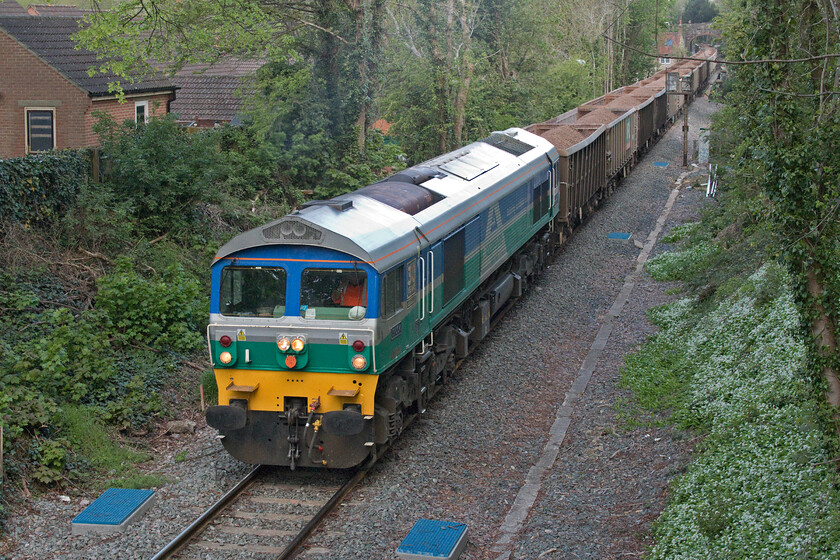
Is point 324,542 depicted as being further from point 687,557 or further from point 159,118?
point 159,118

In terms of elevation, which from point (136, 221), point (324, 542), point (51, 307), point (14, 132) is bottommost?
point (324, 542)

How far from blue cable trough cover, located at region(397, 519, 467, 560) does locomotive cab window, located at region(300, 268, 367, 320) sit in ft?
7.52

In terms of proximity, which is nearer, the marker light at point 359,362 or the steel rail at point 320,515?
the steel rail at point 320,515

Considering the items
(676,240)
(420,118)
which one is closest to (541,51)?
(420,118)

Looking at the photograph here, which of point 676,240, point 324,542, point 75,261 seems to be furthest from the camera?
point 676,240

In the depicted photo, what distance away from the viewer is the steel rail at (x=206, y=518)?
7.95 m

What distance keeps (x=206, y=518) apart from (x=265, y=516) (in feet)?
2.00

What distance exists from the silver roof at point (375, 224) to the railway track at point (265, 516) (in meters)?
2.59

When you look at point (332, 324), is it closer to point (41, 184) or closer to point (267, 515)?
point (267, 515)

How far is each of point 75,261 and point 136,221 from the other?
1.99 meters

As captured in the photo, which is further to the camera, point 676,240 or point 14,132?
point 676,240

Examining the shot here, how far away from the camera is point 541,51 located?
40.4 m

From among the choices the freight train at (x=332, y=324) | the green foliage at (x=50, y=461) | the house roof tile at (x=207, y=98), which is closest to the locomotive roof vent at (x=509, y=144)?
the freight train at (x=332, y=324)

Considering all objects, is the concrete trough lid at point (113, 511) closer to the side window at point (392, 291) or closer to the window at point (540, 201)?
the side window at point (392, 291)
